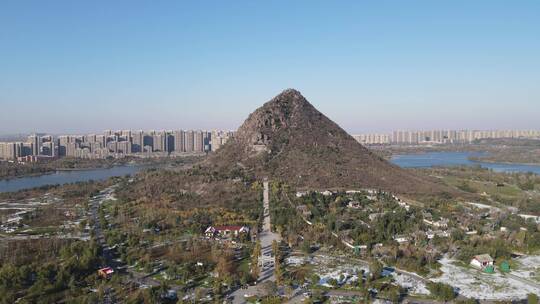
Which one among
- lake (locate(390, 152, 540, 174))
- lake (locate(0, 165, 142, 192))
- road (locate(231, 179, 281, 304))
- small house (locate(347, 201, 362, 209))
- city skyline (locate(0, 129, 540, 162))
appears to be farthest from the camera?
city skyline (locate(0, 129, 540, 162))

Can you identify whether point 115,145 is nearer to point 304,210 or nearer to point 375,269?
point 304,210

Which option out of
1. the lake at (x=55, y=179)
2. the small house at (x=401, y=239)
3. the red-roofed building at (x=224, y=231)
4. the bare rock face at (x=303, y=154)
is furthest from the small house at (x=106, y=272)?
the lake at (x=55, y=179)

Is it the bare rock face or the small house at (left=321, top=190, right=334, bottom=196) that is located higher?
the bare rock face

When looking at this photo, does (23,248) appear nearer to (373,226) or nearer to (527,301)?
(373,226)

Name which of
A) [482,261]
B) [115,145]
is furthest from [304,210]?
[115,145]

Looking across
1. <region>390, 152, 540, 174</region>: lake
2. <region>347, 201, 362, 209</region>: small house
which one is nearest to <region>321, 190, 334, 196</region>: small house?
<region>347, 201, 362, 209</region>: small house

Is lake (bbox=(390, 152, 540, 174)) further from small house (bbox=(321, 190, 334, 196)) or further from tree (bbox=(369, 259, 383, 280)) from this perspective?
tree (bbox=(369, 259, 383, 280))

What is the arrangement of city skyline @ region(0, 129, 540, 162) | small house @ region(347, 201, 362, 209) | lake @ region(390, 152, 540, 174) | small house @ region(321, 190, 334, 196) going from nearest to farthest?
small house @ region(347, 201, 362, 209), small house @ region(321, 190, 334, 196), lake @ region(390, 152, 540, 174), city skyline @ region(0, 129, 540, 162)
